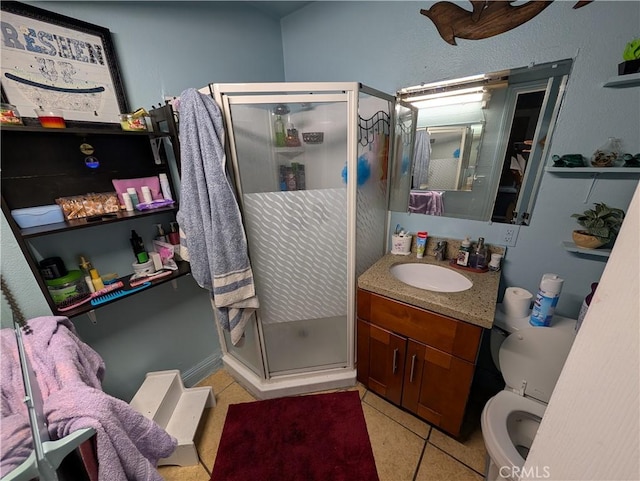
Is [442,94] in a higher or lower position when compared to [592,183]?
higher

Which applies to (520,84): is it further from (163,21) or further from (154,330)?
(154,330)

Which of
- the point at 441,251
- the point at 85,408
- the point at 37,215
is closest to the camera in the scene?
the point at 85,408

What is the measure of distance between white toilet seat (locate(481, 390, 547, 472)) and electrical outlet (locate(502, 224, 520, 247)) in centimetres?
74

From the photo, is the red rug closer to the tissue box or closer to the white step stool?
the white step stool

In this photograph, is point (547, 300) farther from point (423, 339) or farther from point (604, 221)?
point (423, 339)

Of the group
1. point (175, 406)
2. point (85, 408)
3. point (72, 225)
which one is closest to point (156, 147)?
point (72, 225)

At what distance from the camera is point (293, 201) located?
1.25 metres

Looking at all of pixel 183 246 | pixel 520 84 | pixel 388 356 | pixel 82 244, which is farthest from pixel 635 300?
pixel 82 244

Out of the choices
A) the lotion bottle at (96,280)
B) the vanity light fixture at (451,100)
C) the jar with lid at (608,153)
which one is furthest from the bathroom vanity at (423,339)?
the lotion bottle at (96,280)

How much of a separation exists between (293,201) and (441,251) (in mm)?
958

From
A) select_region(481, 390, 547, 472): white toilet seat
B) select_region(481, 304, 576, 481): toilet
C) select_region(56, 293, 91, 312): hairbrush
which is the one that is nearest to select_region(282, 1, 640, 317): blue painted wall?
select_region(481, 304, 576, 481): toilet

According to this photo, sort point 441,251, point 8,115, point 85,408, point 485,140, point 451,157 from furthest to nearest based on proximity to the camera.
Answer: point 441,251, point 451,157, point 485,140, point 8,115, point 85,408

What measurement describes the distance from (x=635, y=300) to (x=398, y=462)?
139cm

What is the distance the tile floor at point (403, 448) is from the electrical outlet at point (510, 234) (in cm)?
101
